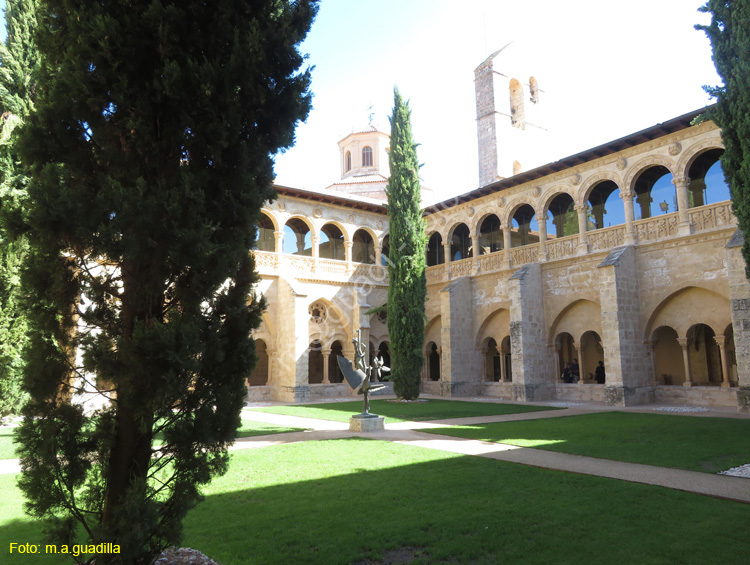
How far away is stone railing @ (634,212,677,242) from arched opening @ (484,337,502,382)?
8115 millimetres

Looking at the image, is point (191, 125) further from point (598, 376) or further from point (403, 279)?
point (598, 376)

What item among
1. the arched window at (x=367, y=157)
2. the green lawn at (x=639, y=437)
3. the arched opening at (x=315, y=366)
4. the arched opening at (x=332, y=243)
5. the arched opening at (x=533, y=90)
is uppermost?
the arched opening at (x=533, y=90)

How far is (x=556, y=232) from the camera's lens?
67.8ft

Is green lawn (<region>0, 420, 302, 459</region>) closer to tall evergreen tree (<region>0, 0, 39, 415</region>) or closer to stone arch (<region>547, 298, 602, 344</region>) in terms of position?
tall evergreen tree (<region>0, 0, 39, 415</region>)

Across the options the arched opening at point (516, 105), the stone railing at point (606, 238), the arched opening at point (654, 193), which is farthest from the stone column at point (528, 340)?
the arched opening at point (516, 105)

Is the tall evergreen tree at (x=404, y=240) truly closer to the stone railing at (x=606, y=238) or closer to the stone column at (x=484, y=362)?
the stone column at (x=484, y=362)

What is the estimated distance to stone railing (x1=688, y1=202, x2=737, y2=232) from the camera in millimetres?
14852

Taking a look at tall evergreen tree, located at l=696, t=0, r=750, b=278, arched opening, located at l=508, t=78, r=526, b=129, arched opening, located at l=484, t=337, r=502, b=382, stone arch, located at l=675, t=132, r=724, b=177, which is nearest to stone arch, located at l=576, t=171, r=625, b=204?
stone arch, located at l=675, t=132, r=724, b=177

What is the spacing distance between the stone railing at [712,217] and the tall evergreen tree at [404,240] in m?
9.26

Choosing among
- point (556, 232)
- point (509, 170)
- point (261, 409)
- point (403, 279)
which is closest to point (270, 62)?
point (261, 409)

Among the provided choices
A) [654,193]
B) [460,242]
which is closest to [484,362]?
[460,242]

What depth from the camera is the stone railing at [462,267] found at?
22827 mm

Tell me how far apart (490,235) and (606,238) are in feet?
20.3

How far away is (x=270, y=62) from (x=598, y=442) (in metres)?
8.52
